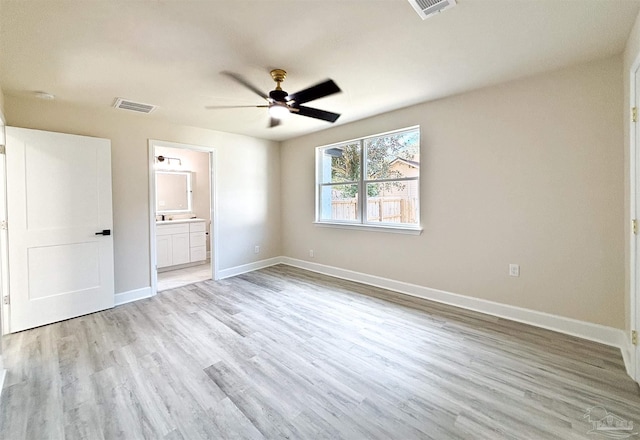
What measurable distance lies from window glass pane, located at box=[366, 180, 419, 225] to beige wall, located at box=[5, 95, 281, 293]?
82.9 inches

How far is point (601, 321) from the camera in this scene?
7.95 ft

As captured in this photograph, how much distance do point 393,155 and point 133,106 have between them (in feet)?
10.9

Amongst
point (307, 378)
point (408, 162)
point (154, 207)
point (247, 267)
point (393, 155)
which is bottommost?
point (307, 378)

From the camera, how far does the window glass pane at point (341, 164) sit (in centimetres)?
430

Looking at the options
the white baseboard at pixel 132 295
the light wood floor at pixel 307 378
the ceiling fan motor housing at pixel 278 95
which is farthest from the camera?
the white baseboard at pixel 132 295

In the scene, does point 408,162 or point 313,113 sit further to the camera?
point 408,162

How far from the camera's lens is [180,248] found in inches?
204

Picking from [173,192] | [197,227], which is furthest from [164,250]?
[173,192]

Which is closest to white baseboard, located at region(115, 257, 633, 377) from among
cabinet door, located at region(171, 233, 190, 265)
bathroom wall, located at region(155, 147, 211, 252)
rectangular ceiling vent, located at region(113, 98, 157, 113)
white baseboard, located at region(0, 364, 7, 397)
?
cabinet door, located at region(171, 233, 190, 265)

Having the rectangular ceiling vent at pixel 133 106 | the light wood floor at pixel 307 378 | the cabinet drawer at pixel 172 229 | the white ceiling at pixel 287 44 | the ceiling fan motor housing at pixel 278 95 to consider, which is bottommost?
the light wood floor at pixel 307 378

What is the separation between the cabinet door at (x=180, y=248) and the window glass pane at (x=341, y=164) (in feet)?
9.33

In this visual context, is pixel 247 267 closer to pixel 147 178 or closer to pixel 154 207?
pixel 154 207

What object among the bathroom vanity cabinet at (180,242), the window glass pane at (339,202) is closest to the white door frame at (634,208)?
the window glass pane at (339,202)

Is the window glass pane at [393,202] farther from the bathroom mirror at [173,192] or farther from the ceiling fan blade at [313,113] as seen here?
the bathroom mirror at [173,192]
